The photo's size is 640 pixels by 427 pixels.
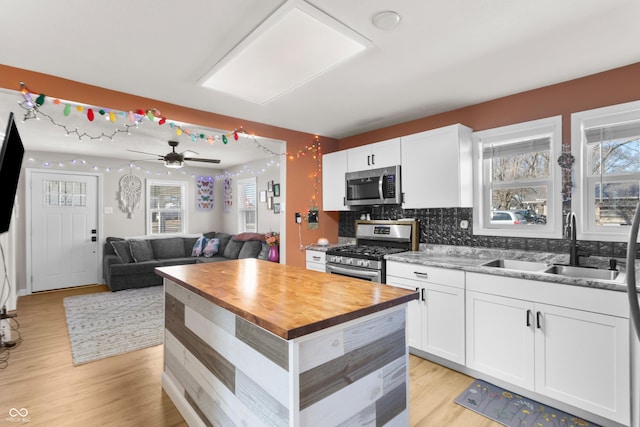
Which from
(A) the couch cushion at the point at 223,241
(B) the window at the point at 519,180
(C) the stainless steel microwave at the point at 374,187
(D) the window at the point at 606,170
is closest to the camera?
(D) the window at the point at 606,170

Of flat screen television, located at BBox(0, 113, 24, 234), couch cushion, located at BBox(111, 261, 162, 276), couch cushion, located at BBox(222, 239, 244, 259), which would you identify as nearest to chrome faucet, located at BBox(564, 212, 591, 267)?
flat screen television, located at BBox(0, 113, 24, 234)

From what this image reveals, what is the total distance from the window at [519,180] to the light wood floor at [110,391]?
142 cm

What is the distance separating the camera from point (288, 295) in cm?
158

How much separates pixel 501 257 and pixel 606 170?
1.02 metres

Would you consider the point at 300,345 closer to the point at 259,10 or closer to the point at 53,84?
the point at 259,10

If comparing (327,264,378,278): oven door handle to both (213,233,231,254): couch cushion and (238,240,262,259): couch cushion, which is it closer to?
(238,240,262,259): couch cushion

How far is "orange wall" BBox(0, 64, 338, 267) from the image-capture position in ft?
8.08

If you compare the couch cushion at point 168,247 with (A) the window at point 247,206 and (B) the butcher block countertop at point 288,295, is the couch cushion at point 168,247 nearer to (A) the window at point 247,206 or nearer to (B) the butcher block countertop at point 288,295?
(A) the window at point 247,206

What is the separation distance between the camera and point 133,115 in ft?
9.16

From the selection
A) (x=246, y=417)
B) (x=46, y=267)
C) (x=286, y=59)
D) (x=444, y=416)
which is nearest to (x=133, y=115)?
(x=286, y=59)

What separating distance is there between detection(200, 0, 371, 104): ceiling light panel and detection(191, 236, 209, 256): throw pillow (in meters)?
4.38

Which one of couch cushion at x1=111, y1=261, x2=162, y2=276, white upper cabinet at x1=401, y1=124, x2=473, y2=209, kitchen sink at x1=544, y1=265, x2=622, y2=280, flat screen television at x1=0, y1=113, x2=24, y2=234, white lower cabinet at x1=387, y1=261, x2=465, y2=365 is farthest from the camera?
couch cushion at x1=111, y1=261, x2=162, y2=276

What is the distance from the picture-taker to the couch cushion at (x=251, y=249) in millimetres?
5725

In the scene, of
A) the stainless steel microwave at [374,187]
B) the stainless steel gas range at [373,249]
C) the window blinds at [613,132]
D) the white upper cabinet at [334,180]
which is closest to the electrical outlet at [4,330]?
the stainless steel gas range at [373,249]
